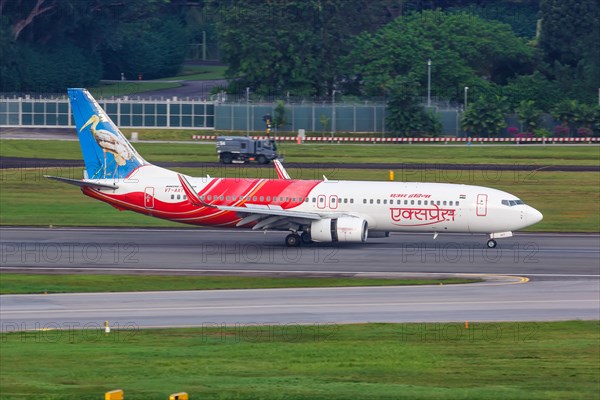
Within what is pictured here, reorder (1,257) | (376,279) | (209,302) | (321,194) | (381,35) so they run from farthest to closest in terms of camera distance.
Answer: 1. (381,35)
2. (321,194)
3. (1,257)
4. (376,279)
5. (209,302)

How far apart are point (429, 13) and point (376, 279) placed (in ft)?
325

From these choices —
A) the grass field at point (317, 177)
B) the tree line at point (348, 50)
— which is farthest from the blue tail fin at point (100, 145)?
the tree line at point (348, 50)

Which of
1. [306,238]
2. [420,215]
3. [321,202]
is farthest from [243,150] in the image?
[420,215]

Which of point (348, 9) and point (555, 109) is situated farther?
point (348, 9)

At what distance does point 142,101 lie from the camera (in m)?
121

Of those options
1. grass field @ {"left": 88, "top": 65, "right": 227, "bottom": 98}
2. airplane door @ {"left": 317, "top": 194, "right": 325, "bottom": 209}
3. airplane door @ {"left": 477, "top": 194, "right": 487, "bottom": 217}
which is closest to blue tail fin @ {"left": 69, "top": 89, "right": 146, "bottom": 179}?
airplane door @ {"left": 317, "top": 194, "right": 325, "bottom": 209}

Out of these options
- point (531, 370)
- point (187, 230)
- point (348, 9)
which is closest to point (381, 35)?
point (348, 9)

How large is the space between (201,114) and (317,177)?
43926 mm

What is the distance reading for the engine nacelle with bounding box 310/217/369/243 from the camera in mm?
54000

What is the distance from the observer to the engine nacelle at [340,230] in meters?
54.0

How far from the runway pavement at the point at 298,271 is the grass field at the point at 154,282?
1.20 m

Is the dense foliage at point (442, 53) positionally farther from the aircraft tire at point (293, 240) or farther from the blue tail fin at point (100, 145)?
the aircraft tire at point (293, 240)

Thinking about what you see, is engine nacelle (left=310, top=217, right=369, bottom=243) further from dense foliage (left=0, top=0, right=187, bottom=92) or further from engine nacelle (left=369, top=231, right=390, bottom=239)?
dense foliage (left=0, top=0, right=187, bottom=92)

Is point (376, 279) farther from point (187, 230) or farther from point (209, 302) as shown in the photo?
point (187, 230)
